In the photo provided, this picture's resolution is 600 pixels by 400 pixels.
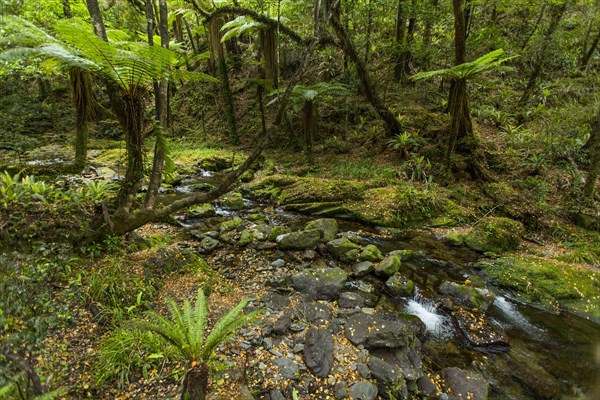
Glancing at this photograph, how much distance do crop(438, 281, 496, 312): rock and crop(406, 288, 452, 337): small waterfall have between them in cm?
43

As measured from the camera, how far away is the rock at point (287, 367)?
110 inches

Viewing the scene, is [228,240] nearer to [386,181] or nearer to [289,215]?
[289,215]

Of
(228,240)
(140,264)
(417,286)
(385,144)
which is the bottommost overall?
(417,286)

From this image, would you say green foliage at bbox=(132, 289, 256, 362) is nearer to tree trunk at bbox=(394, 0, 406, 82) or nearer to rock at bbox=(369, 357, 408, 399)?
rock at bbox=(369, 357, 408, 399)

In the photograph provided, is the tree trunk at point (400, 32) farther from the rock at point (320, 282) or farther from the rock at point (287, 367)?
the rock at point (287, 367)

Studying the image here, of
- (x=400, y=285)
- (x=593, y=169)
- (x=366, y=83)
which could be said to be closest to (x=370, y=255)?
(x=400, y=285)

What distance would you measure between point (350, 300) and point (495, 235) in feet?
13.3

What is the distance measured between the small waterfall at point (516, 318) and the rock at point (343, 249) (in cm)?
232

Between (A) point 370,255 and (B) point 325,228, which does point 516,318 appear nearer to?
(A) point 370,255

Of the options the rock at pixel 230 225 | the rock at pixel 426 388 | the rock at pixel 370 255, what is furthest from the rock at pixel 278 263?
the rock at pixel 426 388

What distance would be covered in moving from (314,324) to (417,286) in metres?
2.16

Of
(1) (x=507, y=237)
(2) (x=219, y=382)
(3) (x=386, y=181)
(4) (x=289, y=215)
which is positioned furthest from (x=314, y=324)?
(3) (x=386, y=181)

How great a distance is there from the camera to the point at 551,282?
15.8 ft

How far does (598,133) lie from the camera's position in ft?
21.6
